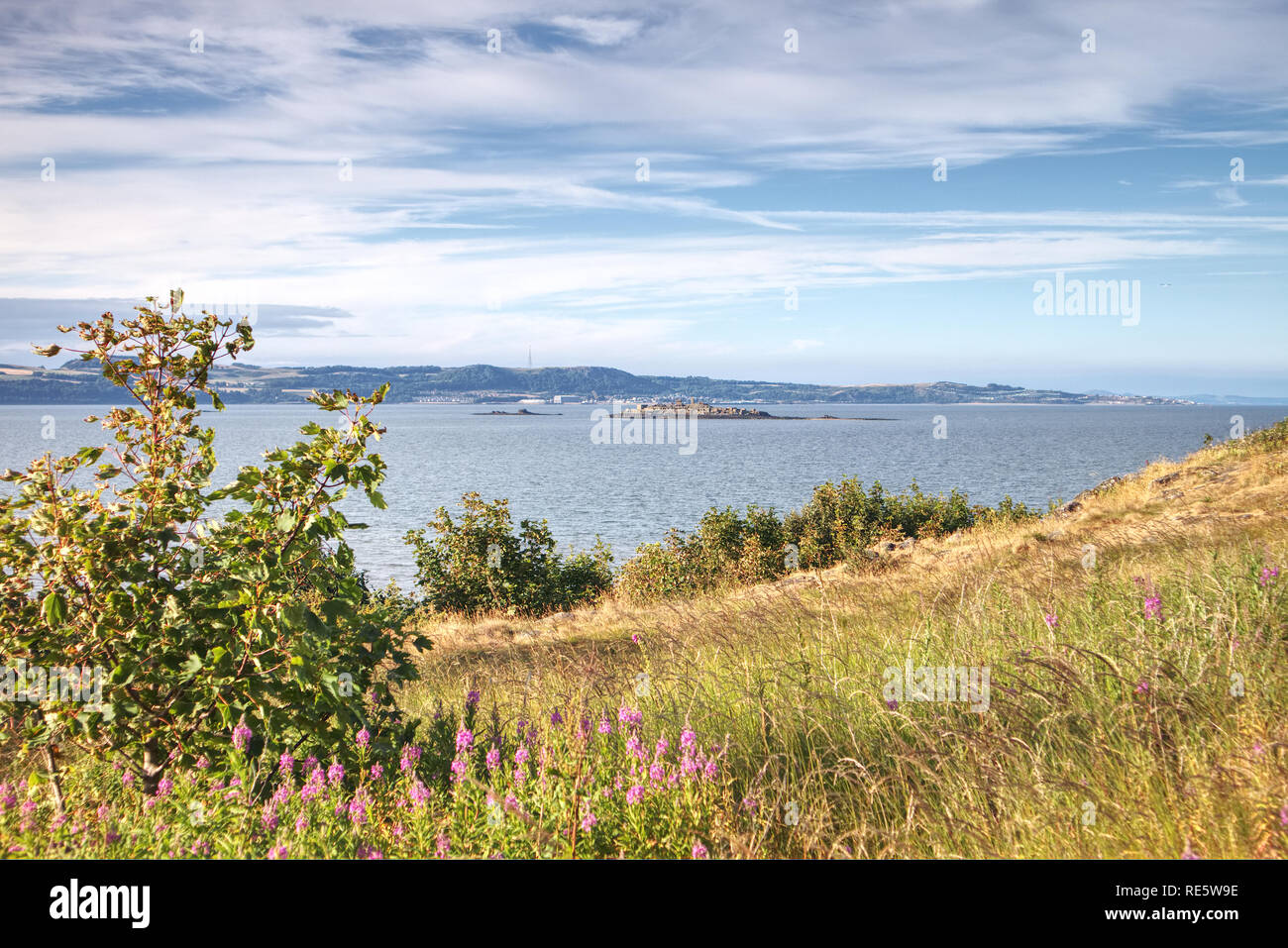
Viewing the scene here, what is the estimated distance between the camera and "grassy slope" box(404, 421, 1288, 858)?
2967 mm

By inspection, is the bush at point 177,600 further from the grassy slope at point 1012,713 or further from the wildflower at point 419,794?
the grassy slope at point 1012,713

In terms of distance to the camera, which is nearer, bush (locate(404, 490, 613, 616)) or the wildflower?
the wildflower

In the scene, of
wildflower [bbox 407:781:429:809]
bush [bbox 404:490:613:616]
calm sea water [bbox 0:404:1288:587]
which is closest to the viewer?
wildflower [bbox 407:781:429:809]

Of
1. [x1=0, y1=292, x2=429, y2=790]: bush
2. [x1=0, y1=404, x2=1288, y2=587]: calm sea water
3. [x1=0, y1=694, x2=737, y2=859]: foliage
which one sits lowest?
[x1=0, y1=404, x2=1288, y2=587]: calm sea water

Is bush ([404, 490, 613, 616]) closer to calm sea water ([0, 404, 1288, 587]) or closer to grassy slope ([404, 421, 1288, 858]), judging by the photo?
grassy slope ([404, 421, 1288, 858])

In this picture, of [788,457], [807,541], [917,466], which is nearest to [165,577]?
[807,541]

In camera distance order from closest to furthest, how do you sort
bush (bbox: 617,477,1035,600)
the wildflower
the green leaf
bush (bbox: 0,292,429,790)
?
the wildflower < the green leaf < bush (bbox: 0,292,429,790) < bush (bbox: 617,477,1035,600)

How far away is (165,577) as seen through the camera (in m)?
4.31

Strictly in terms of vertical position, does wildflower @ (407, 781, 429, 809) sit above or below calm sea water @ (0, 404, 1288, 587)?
above

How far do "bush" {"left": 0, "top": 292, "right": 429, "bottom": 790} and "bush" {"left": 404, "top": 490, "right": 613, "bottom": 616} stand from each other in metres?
15.8

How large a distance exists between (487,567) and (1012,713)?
17105 millimetres

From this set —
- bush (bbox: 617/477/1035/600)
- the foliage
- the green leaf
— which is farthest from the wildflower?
bush (bbox: 617/477/1035/600)

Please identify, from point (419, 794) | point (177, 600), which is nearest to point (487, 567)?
point (177, 600)
